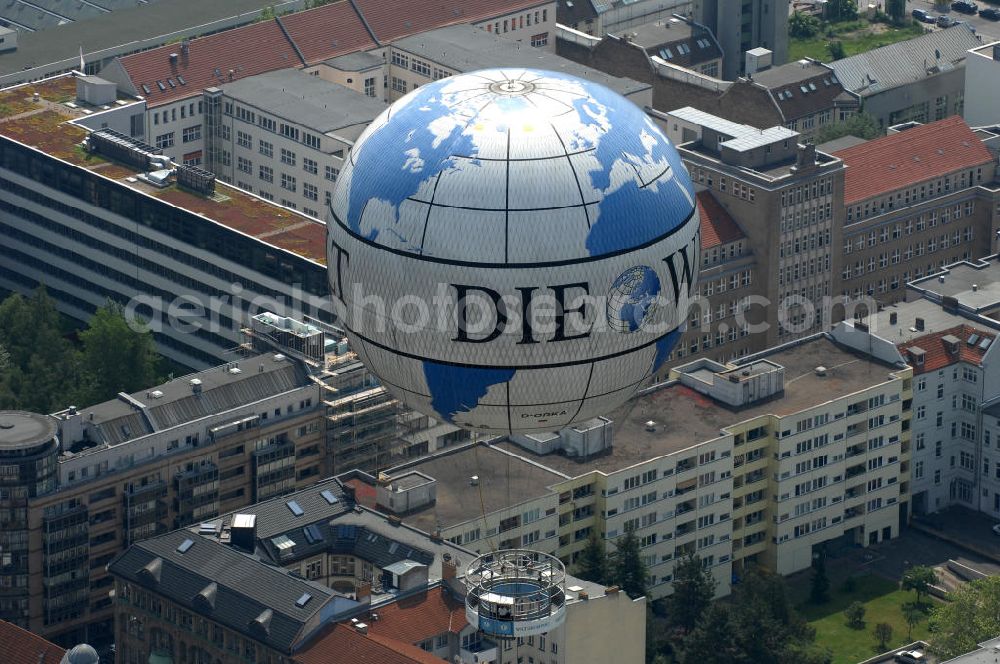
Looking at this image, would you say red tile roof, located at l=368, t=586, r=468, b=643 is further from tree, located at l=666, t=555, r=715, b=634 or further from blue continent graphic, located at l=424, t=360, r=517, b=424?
blue continent graphic, located at l=424, t=360, r=517, b=424

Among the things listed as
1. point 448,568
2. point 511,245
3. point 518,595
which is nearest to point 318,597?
point 448,568

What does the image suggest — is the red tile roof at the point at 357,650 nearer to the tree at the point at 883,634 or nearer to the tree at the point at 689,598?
the tree at the point at 689,598

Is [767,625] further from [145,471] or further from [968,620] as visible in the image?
[145,471]

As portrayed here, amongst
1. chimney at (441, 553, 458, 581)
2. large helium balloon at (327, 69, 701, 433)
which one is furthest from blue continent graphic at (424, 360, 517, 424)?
chimney at (441, 553, 458, 581)

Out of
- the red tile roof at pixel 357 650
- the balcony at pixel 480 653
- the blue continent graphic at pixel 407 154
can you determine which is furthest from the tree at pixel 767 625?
the blue continent graphic at pixel 407 154

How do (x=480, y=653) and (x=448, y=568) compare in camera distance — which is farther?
(x=448, y=568)

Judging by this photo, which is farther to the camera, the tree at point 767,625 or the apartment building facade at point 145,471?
the apartment building facade at point 145,471
